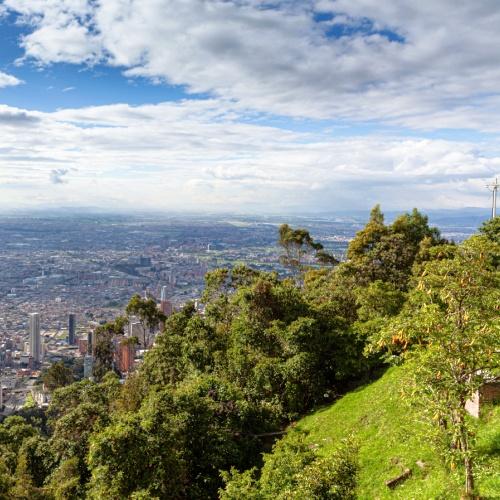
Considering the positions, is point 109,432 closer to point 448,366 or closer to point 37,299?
point 448,366

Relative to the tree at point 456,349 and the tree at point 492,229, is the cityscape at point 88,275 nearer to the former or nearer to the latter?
the tree at point 492,229

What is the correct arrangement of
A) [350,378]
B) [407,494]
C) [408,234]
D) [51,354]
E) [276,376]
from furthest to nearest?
[51,354]
[408,234]
[350,378]
[276,376]
[407,494]

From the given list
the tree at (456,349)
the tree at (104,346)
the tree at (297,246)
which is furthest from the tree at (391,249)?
the tree at (456,349)

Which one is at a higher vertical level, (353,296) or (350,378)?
(353,296)

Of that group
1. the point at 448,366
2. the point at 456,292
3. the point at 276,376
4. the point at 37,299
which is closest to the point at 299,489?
the point at 448,366

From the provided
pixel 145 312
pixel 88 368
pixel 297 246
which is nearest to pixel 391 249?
pixel 297 246

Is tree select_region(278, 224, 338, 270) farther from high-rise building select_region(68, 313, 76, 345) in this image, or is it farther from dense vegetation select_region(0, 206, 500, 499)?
high-rise building select_region(68, 313, 76, 345)
